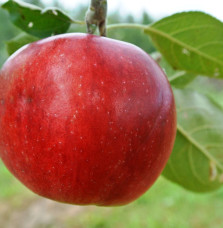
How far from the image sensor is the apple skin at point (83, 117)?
23.6 inches

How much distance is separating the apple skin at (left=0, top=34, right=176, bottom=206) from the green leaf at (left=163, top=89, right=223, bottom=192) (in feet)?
1.17

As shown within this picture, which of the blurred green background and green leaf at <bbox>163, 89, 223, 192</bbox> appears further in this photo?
the blurred green background

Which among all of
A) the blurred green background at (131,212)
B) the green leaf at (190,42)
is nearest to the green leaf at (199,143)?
the green leaf at (190,42)

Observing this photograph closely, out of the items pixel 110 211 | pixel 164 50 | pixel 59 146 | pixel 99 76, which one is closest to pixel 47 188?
pixel 59 146

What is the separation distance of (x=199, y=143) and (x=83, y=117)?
541 millimetres

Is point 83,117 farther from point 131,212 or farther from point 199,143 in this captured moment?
point 131,212

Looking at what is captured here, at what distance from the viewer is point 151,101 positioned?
0.64m

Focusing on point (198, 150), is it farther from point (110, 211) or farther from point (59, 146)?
point (110, 211)

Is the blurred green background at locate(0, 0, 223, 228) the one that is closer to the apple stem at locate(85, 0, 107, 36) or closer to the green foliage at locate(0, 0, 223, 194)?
the green foliage at locate(0, 0, 223, 194)

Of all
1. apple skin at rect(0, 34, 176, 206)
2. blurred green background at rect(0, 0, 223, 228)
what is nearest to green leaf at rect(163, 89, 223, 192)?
apple skin at rect(0, 34, 176, 206)

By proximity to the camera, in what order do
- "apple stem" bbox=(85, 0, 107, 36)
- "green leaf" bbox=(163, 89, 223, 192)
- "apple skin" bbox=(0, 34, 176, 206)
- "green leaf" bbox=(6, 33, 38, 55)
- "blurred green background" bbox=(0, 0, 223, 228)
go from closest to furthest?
"apple skin" bbox=(0, 34, 176, 206)
"apple stem" bbox=(85, 0, 107, 36)
"green leaf" bbox=(6, 33, 38, 55)
"green leaf" bbox=(163, 89, 223, 192)
"blurred green background" bbox=(0, 0, 223, 228)

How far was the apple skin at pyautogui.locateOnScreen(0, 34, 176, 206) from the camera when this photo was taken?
60 cm

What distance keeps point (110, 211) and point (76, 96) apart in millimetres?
3629

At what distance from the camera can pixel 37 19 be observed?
78cm
